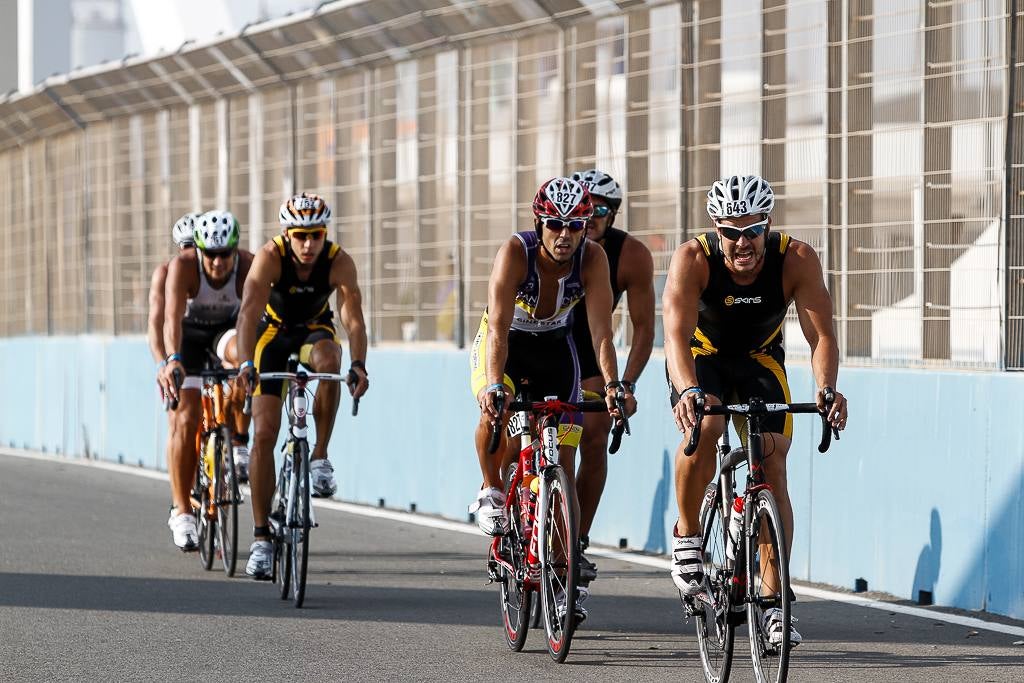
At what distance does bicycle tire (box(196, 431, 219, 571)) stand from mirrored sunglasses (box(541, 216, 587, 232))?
11.8ft

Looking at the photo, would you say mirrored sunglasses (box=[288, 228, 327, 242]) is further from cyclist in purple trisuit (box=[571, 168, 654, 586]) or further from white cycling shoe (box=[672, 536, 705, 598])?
white cycling shoe (box=[672, 536, 705, 598])

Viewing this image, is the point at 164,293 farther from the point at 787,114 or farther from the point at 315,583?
the point at 787,114

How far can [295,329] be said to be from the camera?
33.8ft

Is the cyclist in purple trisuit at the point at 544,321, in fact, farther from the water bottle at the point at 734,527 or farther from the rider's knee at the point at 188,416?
the rider's knee at the point at 188,416

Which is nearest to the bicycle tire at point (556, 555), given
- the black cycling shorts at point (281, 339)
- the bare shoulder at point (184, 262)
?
the black cycling shorts at point (281, 339)

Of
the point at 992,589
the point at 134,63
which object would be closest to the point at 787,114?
the point at 992,589

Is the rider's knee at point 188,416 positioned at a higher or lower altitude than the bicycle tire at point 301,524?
higher

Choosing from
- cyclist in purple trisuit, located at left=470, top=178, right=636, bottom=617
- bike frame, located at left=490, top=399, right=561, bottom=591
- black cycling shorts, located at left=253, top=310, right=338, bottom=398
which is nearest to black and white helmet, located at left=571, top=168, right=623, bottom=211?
cyclist in purple trisuit, located at left=470, top=178, right=636, bottom=617

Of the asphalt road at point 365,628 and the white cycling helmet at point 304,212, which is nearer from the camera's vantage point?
the asphalt road at point 365,628

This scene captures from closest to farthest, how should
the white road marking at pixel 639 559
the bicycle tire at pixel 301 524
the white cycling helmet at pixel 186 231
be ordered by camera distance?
1. the white road marking at pixel 639 559
2. the bicycle tire at pixel 301 524
3. the white cycling helmet at pixel 186 231

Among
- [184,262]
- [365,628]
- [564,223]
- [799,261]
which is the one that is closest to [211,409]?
[184,262]

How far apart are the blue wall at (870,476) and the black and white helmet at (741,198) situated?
2.27 meters

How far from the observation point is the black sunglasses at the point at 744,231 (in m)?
7.37

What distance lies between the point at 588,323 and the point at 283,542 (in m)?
2.09
